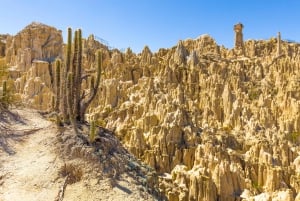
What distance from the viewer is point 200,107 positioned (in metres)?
41.2

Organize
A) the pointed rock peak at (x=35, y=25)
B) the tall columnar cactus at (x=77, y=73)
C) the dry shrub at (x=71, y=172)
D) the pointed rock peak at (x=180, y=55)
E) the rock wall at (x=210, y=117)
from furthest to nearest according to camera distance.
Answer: the pointed rock peak at (x=35, y=25), the pointed rock peak at (x=180, y=55), the rock wall at (x=210, y=117), the tall columnar cactus at (x=77, y=73), the dry shrub at (x=71, y=172)

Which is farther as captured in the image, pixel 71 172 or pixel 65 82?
pixel 65 82

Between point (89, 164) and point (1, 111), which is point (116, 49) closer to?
point (1, 111)

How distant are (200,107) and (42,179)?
33.2m

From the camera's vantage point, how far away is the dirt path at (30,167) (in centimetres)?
880

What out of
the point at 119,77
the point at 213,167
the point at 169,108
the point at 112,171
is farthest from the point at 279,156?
the point at 112,171

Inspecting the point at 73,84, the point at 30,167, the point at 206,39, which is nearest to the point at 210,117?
the point at 206,39

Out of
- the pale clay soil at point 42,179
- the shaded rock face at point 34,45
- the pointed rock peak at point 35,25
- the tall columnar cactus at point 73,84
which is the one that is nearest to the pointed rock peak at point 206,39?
the shaded rock face at point 34,45

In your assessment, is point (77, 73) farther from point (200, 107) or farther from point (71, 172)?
point (200, 107)

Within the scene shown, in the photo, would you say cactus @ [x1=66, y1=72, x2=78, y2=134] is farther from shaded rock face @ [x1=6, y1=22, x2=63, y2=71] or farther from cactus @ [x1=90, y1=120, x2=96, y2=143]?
shaded rock face @ [x1=6, y1=22, x2=63, y2=71]

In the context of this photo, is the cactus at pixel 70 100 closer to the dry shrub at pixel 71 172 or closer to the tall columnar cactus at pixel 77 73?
the tall columnar cactus at pixel 77 73

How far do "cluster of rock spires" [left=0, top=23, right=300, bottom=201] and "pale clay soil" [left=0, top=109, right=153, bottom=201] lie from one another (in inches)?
369

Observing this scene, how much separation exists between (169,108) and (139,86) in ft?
26.4

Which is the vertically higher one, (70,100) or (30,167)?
(70,100)
